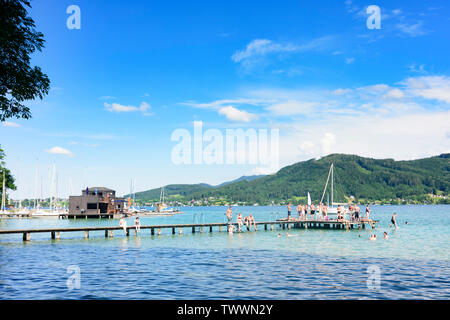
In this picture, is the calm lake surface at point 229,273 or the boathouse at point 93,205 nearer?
the calm lake surface at point 229,273

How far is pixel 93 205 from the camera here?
4173 inches

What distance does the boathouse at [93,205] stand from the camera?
10503cm

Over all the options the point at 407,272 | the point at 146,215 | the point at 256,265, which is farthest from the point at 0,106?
the point at 146,215

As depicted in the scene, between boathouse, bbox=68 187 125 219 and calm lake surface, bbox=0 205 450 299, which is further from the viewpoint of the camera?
boathouse, bbox=68 187 125 219

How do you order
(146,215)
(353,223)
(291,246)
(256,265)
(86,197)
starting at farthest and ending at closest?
1. (146,215)
2. (86,197)
3. (353,223)
4. (291,246)
5. (256,265)

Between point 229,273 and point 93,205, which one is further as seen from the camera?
point 93,205

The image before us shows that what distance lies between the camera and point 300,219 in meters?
65.9

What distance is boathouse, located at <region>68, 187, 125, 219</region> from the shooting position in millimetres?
105025

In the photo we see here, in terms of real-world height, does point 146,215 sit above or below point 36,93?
below
